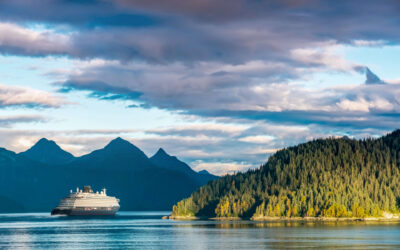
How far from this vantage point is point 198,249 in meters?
174

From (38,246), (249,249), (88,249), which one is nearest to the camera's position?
(249,249)

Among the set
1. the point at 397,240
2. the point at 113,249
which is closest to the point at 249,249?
the point at 113,249

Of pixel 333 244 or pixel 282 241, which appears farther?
pixel 282 241

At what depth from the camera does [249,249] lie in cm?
16950

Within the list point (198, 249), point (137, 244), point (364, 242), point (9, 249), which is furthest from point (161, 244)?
point (364, 242)

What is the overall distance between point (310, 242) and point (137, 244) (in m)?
48.5

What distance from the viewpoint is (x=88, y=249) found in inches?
7111

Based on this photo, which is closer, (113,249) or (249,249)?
(249,249)

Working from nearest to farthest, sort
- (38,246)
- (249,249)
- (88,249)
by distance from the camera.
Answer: (249,249) → (88,249) → (38,246)

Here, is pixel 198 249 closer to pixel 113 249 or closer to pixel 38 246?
pixel 113 249

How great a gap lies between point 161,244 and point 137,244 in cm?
750

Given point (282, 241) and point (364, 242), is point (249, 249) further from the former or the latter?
point (364, 242)

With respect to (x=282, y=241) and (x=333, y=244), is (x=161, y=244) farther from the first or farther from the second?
(x=333, y=244)

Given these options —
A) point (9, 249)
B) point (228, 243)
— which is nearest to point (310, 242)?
point (228, 243)
